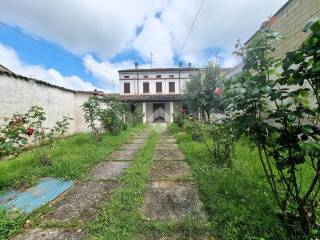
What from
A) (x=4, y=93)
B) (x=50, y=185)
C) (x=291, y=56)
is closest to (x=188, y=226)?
(x=291, y=56)

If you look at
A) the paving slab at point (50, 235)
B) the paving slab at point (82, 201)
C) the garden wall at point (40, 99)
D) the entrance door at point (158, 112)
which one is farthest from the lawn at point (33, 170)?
the entrance door at point (158, 112)

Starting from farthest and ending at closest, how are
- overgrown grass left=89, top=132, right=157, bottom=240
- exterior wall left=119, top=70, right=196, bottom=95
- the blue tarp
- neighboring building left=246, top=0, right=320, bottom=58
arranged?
exterior wall left=119, top=70, right=196, bottom=95
neighboring building left=246, top=0, right=320, bottom=58
the blue tarp
overgrown grass left=89, top=132, right=157, bottom=240

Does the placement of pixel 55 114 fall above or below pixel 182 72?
below

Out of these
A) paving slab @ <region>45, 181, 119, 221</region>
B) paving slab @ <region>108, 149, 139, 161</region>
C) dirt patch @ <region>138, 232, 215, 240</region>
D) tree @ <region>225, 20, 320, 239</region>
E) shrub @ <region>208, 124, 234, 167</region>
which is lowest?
dirt patch @ <region>138, 232, 215, 240</region>

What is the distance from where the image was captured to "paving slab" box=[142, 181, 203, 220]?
2447mm

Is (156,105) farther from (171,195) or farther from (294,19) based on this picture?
(171,195)

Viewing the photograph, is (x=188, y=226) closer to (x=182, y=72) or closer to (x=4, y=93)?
(x=4, y=93)

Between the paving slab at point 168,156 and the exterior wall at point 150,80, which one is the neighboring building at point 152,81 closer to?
the exterior wall at point 150,80

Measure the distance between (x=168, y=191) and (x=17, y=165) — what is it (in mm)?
3385

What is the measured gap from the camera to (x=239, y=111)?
6.13 ft

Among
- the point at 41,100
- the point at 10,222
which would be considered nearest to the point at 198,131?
the point at 10,222

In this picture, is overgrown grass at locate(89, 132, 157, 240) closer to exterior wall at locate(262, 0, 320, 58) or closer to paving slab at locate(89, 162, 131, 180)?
paving slab at locate(89, 162, 131, 180)

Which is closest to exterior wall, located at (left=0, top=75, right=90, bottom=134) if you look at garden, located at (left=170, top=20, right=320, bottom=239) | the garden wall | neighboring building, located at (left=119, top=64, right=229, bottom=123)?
the garden wall

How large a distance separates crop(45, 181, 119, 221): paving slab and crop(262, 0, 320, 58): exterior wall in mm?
5144
